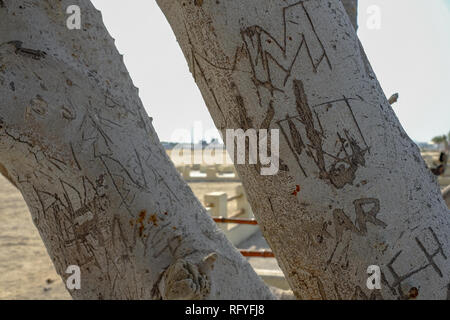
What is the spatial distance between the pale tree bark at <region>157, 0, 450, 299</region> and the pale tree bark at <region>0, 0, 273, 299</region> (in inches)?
9.7

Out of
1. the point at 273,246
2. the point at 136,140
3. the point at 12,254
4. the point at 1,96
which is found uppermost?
the point at 1,96

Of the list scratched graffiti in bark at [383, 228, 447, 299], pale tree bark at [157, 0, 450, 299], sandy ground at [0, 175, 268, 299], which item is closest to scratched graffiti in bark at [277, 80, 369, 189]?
pale tree bark at [157, 0, 450, 299]

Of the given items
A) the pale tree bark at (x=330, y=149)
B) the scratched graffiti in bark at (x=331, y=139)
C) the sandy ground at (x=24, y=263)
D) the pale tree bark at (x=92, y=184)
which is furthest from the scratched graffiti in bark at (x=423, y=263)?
the sandy ground at (x=24, y=263)

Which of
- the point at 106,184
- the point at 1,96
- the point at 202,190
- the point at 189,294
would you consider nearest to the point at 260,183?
the point at 189,294

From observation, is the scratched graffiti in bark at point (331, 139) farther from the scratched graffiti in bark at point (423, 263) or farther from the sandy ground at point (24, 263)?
the sandy ground at point (24, 263)

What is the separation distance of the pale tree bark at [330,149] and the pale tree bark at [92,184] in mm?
247

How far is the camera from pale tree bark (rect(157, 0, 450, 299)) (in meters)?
0.77

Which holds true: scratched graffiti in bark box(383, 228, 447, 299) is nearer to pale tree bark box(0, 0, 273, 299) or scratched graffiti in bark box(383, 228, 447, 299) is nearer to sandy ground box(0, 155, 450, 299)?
pale tree bark box(0, 0, 273, 299)

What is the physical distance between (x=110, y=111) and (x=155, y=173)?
0.19 m

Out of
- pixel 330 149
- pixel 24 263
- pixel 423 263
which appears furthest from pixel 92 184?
pixel 24 263

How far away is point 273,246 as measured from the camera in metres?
0.88

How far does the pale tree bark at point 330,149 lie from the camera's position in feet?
2.52

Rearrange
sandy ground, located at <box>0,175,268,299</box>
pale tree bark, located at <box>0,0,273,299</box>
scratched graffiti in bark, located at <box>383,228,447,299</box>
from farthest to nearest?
sandy ground, located at <box>0,175,268,299</box>, pale tree bark, located at <box>0,0,273,299</box>, scratched graffiti in bark, located at <box>383,228,447,299</box>
